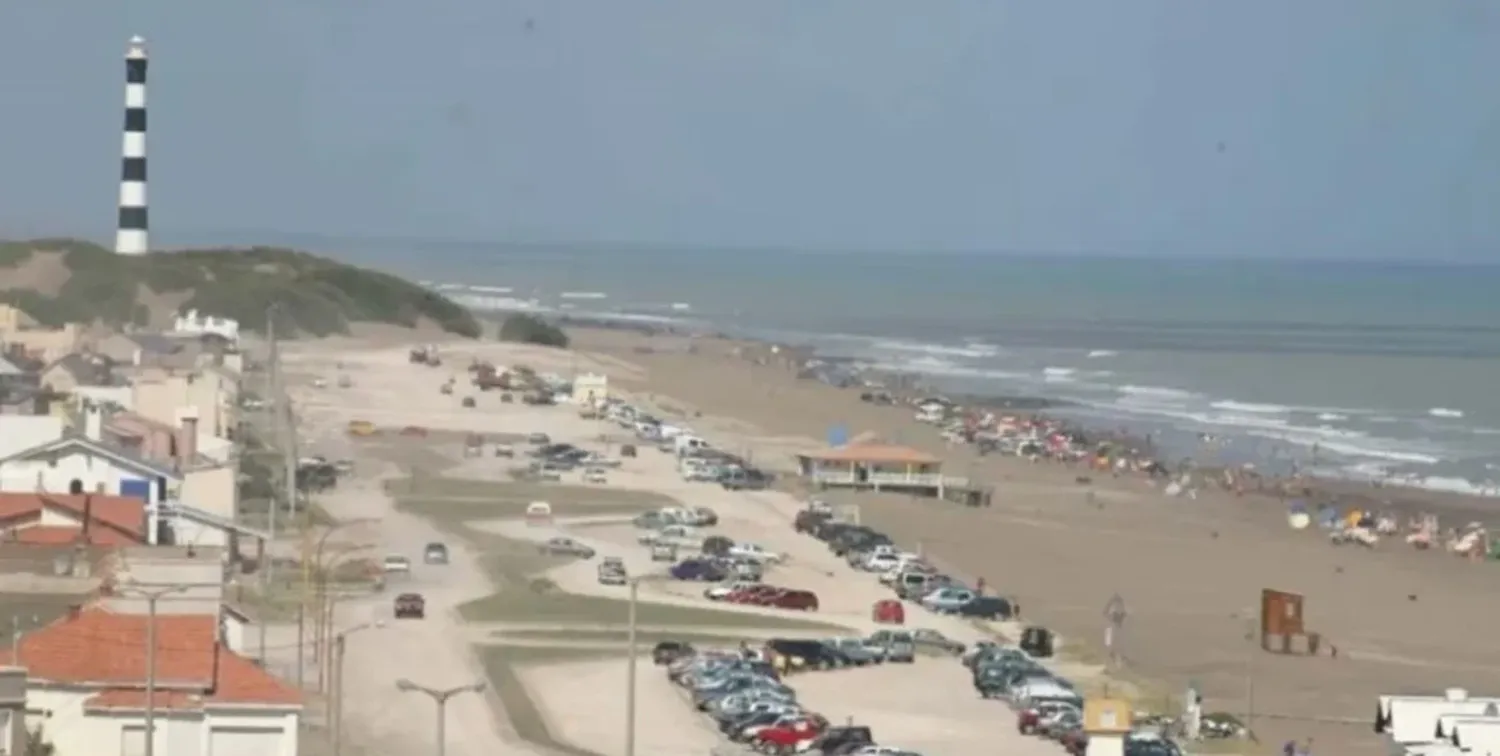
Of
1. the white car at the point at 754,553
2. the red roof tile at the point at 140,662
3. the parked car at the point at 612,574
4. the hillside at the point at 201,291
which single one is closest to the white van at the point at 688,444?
the white car at the point at 754,553

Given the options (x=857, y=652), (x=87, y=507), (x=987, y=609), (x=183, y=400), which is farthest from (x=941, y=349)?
(x=87, y=507)

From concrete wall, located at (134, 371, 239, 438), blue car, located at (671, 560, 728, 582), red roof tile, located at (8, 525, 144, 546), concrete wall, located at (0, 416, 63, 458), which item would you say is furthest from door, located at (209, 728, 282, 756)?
blue car, located at (671, 560, 728, 582)

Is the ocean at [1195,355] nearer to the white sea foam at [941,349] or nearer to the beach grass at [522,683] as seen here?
the white sea foam at [941,349]

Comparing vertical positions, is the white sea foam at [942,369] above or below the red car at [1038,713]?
below

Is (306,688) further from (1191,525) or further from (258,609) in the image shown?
(1191,525)

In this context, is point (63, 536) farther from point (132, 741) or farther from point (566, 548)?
point (566, 548)

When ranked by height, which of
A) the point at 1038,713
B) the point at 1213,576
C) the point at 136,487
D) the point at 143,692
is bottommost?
the point at 1213,576
